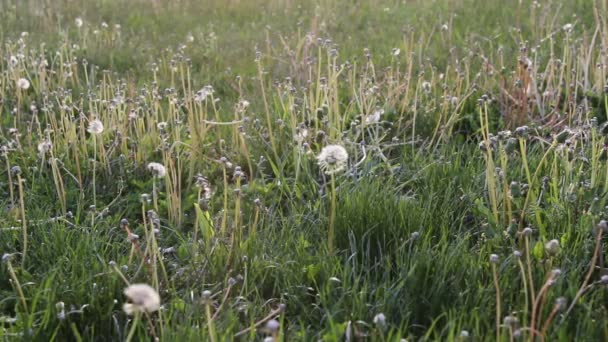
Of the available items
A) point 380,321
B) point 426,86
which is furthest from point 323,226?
point 426,86

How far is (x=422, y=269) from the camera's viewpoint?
91.0 inches

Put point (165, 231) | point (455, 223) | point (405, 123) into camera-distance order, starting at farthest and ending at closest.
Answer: point (405, 123) < point (165, 231) < point (455, 223)

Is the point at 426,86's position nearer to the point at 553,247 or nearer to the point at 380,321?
the point at 553,247

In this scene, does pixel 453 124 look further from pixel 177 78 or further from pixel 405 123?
pixel 177 78

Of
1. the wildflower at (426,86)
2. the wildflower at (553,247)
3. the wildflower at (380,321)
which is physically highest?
the wildflower at (553,247)

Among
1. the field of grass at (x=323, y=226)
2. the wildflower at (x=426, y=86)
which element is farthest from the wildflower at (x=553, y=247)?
the wildflower at (x=426, y=86)

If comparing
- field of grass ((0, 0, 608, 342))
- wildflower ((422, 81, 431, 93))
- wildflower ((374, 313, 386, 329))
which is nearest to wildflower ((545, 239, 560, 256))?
field of grass ((0, 0, 608, 342))

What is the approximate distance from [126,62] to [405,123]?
3068 mm

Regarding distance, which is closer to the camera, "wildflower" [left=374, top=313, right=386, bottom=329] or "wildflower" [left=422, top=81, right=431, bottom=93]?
"wildflower" [left=374, top=313, right=386, bottom=329]

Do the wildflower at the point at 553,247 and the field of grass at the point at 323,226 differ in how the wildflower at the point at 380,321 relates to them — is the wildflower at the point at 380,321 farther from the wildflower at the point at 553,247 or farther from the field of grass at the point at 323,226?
the wildflower at the point at 553,247

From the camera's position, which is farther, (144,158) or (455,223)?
(144,158)

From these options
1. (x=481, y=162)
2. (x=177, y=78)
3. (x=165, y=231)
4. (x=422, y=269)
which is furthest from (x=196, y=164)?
(x=177, y=78)

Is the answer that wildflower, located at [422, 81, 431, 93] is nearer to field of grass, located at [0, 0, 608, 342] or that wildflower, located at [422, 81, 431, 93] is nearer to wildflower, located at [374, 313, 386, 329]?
field of grass, located at [0, 0, 608, 342]

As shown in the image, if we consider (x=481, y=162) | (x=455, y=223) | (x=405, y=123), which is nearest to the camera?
(x=455, y=223)
